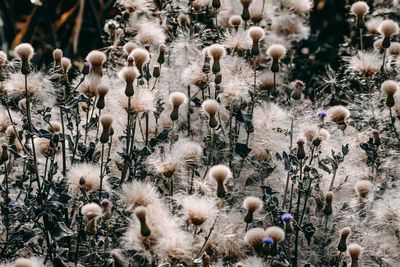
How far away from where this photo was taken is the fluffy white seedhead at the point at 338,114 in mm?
2906

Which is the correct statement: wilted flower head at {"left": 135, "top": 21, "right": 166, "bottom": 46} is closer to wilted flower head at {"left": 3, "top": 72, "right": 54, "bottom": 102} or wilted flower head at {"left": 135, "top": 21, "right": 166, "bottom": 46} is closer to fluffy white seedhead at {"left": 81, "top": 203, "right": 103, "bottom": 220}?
wilted flower head at {"left": 3, "top": 72, "right": 54, "bottom": 102}

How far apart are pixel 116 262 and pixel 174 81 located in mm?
1300

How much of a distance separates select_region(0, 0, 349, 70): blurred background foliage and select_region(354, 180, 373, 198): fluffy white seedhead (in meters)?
2.84

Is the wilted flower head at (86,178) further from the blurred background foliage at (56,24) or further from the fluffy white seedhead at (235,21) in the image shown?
the blurred background foliage at (56,24)

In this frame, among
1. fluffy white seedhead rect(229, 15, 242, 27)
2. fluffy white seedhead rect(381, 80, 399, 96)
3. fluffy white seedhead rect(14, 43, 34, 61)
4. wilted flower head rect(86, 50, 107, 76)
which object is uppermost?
fluffy white seedhead rect(229, 15, 242, 27)

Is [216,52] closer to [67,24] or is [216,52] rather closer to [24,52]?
[24,52]

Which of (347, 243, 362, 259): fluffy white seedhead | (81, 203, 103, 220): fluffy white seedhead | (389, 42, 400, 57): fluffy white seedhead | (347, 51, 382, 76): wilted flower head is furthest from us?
(389, 42, 400, 57): fluffy white seedhead

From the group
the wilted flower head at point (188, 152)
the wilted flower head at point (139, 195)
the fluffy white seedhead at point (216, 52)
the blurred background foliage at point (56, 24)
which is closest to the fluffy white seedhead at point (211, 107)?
the wilted flower head at point (188, 152)

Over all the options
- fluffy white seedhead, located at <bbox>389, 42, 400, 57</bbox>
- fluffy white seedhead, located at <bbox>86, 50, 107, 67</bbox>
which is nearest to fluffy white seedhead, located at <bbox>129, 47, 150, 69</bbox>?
fluffy white seedhead, located at <bbox>86, 50, 107, 67</bbox>

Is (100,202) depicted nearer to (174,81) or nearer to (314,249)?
(314,249)

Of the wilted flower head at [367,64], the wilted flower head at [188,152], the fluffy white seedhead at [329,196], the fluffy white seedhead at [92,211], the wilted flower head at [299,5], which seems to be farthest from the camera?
the wilted flower head at [299,5]

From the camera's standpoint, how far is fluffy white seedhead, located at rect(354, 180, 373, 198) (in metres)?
2.57

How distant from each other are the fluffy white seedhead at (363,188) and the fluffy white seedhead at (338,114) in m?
0.40

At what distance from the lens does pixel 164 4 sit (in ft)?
11.6
